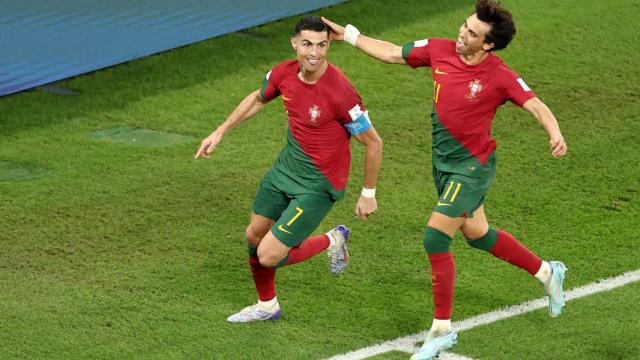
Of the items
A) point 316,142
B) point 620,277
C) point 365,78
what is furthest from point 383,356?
point 365,78

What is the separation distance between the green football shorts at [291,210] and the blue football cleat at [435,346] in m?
1.03

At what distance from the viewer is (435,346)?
7.40 metres

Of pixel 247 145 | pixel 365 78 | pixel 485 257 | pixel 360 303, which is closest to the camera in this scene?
pixel 360 303

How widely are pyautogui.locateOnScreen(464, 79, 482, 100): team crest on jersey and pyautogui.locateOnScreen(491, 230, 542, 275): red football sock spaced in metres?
1.02

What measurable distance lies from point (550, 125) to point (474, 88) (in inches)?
20.7

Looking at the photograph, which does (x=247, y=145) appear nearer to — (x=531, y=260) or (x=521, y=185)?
(x=521, y=185)

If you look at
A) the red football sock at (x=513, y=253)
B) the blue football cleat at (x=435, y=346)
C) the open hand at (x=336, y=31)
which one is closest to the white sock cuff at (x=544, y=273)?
the red football sock at (x=513, y=253)

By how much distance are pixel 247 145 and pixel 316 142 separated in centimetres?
395

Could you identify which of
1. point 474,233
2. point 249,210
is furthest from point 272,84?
point 249,210

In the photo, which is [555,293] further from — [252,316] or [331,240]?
[252,316]

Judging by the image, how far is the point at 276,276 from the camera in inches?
348

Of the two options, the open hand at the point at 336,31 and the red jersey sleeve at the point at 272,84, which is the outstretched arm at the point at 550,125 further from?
the red jersey sleeve at the point at 272,84

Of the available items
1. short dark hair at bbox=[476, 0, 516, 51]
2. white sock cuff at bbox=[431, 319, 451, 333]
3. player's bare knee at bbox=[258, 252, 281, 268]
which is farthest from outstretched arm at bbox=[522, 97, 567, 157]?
player's bare knee at bbox=[258, 252, 281, 268]

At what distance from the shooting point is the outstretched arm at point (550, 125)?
7105 millimetres
